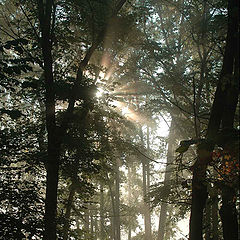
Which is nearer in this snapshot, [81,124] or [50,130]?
[50,130]

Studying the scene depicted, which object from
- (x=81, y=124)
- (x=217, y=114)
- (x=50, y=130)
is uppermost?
(x=81, y=124)

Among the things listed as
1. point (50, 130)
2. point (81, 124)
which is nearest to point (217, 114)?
point (50, 130)

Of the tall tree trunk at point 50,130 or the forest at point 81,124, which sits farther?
the tall tree trunk at point 50,130

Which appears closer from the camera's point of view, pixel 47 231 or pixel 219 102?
pixel 219 102

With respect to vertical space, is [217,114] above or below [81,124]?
below

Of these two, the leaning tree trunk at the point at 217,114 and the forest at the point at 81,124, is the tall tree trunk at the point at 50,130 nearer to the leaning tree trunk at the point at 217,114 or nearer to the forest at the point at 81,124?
the forest at the point at 81,124

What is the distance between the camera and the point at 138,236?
2633 cm

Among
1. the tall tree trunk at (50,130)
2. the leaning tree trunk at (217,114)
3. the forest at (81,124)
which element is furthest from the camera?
the tall tree trunk at (50,130)

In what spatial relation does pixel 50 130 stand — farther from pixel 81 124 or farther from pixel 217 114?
pixel 217 114

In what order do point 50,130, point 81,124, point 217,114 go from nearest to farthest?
point 217,114
point 50,130
point 81,124

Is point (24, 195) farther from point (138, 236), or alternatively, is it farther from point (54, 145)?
point (138, 236)

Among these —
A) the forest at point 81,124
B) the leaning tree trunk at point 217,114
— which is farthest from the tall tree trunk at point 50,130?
the leaning tree trunk at point 217,114

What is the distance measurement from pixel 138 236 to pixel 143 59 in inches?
756

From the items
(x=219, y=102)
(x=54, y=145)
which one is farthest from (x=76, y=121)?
(x=219, y=102)
